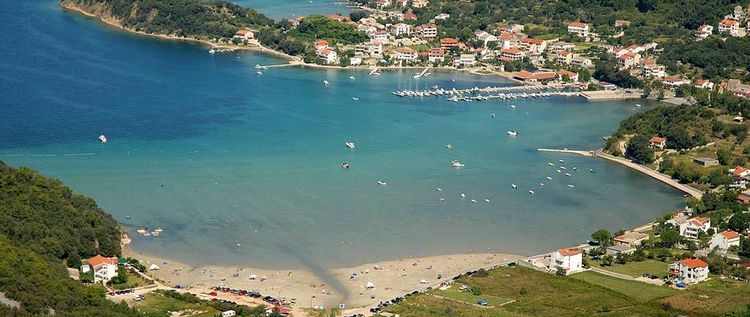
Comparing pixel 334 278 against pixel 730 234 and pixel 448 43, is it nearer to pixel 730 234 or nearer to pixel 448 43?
pixel 730 234

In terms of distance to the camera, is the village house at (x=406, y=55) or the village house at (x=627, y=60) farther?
the village house at (x=406, y=55)

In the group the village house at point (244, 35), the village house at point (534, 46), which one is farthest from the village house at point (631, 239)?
the village house at point (244, 35)

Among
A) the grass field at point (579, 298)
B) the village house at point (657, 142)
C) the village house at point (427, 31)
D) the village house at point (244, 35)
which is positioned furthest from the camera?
the village house at point (427, 31)

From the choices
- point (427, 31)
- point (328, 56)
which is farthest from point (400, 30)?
point (328, 56)

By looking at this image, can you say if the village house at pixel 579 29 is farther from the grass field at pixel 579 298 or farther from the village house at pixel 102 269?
the village house at pixel 102 269

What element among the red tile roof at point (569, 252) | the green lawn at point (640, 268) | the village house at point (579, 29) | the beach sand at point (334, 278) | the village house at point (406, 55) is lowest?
the beach sand at point (334, 278)

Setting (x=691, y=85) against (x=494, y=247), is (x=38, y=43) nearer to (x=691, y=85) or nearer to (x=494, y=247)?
(x=691, y=85)
